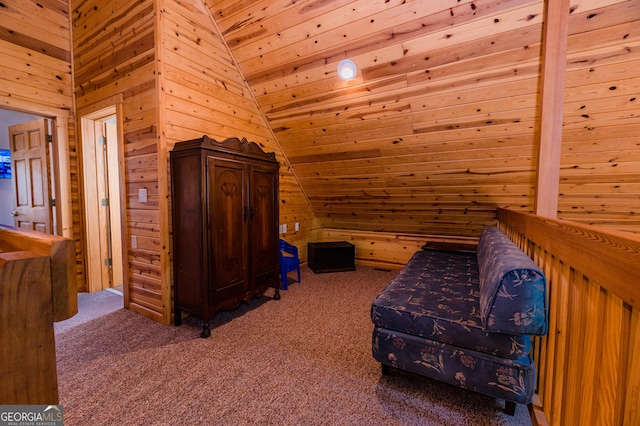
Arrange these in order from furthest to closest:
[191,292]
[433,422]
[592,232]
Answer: [191,292] < [433,422] < [592,232]

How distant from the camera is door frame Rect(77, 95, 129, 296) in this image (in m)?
2.63

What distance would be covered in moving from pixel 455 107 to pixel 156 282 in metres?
3.15

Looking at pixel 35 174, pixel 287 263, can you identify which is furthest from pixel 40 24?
pixel 287 263

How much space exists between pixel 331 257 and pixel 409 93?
2480mm

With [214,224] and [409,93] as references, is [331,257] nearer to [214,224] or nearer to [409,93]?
[214,224]

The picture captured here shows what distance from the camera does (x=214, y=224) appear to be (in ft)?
7.32

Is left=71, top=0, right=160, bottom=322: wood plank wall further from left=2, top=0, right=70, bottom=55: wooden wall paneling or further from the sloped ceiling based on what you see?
the sloped ceiling

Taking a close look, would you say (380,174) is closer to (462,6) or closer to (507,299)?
(462,6)

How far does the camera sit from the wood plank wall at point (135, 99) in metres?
2.38

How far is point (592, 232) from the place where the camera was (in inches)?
36.8

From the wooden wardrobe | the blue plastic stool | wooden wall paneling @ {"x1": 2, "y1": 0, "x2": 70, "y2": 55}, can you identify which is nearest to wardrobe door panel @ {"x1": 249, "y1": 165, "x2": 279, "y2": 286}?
the wooden wardrobe

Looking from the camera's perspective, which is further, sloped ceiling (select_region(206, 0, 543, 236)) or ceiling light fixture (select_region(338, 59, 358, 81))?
ceiling light fixture (select_region(338, 59, 358, 81))

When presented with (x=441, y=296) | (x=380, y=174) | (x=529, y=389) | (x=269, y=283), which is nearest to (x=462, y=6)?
(x=380, y=174)

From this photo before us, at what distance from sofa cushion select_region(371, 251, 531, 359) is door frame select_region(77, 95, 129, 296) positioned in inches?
98.6
